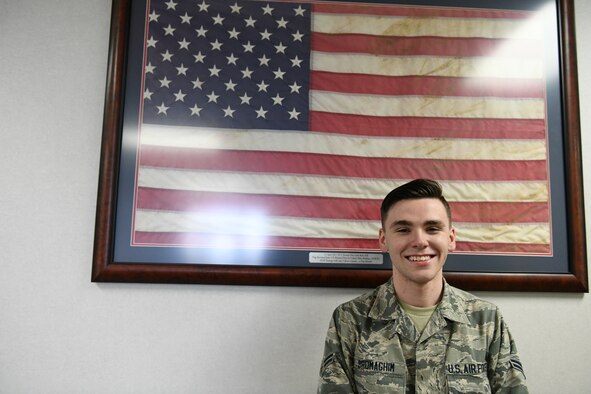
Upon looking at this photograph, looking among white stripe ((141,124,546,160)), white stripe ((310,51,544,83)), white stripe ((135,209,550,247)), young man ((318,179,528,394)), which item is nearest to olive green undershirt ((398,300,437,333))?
young man ((318,179,528,394))

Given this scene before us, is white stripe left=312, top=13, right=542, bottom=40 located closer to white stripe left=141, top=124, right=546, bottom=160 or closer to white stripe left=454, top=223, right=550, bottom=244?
white stripe left=141, top=124, right=546, bottom=160

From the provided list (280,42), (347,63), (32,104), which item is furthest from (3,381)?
(347,63)

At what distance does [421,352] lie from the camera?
1.40 meters

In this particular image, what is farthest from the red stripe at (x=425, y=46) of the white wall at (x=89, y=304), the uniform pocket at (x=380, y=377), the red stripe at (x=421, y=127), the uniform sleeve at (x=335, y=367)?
the uniform pocket at (x=380, y=377)

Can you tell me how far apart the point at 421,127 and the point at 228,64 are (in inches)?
33.1

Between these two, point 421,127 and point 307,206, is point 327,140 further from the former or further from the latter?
point 421,127

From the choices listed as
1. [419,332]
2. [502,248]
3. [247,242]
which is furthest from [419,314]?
[247,242]

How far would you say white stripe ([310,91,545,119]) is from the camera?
182cm

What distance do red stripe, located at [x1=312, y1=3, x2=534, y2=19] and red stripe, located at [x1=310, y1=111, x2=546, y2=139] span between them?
17.8 inches

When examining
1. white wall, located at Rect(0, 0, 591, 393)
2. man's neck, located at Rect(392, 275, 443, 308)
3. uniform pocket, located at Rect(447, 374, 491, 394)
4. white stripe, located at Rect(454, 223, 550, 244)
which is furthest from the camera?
white stripe, located at Rect(454, 223, 550, 244)

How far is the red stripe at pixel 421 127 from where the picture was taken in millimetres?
1808

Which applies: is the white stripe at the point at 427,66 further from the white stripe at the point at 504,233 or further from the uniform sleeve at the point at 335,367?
the uniform sleeve at the point at 335,367

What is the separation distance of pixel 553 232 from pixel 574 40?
844 millimetres

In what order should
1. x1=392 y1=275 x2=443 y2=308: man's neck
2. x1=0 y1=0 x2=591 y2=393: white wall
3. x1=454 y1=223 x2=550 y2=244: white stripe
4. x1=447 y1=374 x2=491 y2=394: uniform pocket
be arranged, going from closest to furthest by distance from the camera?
x1=447 y1=374 x2=491 y2=394: uniform pocket → x1=392 y1=275 x2=443 y2=308: man's neck → x1=0 y1=0 x2=591 y2=393: white wall → x1=454 y1=223 x2=550 y2=244: white stripe
